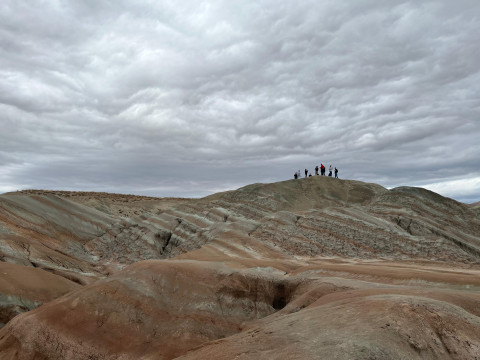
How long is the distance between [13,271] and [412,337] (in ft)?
47.2

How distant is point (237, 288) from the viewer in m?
12.2

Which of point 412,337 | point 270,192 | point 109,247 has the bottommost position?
point 109,247

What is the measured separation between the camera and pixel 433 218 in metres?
33.1

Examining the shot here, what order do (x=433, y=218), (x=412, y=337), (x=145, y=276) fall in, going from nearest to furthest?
1. (x=412, y=337)
2. (x=145, y=276)
3. (x=433, y=218)

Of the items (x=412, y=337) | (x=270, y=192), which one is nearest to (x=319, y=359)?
(x=412, y=337)

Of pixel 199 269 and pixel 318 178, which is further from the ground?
pixel 318 178

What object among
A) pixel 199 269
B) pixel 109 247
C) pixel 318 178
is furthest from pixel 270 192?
pixel 199 269

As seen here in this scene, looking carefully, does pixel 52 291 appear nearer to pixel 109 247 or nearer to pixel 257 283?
pixel 257 283

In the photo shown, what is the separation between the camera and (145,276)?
12.3m

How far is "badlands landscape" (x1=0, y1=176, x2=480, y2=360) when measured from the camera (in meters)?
6.19

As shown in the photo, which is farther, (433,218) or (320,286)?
(433,218)

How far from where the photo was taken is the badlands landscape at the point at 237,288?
6189 millimetres

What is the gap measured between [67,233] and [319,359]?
28.1 m

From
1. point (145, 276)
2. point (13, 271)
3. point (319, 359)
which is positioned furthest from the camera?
point (13, 271)
